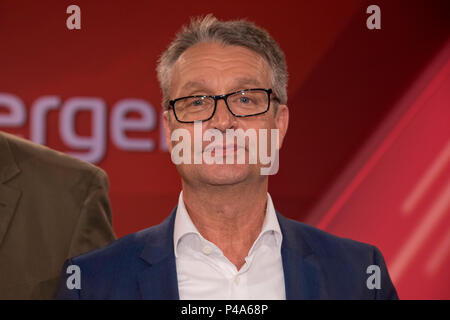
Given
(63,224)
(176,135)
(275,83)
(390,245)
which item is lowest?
(390,245)

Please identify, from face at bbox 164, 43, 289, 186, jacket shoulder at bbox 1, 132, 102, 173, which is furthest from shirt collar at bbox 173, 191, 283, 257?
jacket shoulder at bbox 1, 132, 102, 173

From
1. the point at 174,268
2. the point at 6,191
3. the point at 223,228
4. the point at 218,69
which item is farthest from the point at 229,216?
the point at 6,191

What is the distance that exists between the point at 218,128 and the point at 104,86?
1.70 meters

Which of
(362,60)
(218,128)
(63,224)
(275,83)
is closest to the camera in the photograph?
(218,128)

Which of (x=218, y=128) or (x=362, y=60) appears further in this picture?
(x=362, y=60)

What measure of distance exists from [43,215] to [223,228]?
0.80m

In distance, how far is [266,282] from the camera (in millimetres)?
1806

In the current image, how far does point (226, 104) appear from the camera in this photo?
180 centimetres

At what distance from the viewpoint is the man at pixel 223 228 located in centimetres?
177

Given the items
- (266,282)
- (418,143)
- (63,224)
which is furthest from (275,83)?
(418,143)

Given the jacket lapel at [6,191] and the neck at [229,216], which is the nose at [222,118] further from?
the jacket lapel at [6,191]

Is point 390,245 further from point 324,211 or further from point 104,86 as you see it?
Answer: point 104,86

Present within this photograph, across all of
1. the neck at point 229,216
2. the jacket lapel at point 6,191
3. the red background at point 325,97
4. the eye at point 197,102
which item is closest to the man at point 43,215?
the jacket lapel at point 6,191

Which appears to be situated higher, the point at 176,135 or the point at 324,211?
the point at 176,135
